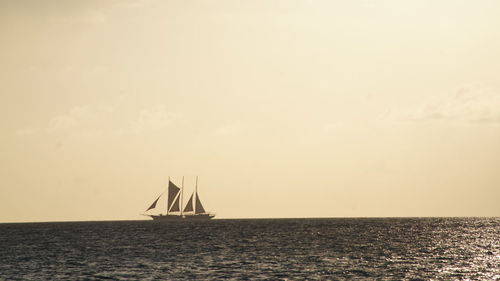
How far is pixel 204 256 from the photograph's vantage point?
278ft

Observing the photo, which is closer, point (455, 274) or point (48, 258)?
point (455, 274)

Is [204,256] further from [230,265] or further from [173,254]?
[230,265]

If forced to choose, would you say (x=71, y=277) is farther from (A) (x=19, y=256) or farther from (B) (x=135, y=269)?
(A) (x=19, y=256)

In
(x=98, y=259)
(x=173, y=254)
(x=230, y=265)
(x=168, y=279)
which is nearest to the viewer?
(x=168, y=279)

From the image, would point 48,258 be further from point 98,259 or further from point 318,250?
point 318,250

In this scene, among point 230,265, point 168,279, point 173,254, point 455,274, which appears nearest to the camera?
point 168,279

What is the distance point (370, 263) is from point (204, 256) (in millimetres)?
21823

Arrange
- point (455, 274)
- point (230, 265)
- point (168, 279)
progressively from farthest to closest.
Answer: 1. point (230, 265)
2. point (455, 274)
3. point (168, 279)

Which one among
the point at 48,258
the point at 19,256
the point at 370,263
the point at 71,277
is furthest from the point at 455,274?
the point at 19,256

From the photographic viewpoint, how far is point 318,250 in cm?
9312

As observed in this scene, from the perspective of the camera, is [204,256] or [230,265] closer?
[230,265]

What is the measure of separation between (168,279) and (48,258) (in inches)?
1216

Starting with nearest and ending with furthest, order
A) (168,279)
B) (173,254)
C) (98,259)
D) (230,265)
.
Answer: (168,279) < (230,265) < (98,259) < (173,254)

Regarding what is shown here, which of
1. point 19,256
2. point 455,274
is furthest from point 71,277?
point 455,274
